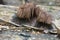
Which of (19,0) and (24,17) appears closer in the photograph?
(24,17)

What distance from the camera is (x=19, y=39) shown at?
3.43m

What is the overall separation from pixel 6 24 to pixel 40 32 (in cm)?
79

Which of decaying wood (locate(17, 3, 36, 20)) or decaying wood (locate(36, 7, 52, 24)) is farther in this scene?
decaying wood (locate(17, 3, 36, 20))

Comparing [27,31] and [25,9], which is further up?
[25,9]

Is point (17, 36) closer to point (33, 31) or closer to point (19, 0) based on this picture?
point (33, 31)

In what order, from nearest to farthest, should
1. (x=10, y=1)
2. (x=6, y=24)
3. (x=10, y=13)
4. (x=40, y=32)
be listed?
(x=40, y=32)
(x=6, y=24)
(x=10, y=13)
(x=10, y=1)

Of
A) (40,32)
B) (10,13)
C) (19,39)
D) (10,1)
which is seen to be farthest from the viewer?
(10,1)

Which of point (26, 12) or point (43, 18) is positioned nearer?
point (43, 18)

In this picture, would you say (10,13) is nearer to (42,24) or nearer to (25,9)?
(25,9)

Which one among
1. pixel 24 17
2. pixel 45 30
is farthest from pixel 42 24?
pixel 24 17

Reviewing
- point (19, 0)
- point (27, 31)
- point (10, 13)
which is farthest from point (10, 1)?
point (27, 31)

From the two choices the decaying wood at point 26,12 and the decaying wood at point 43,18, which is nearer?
the decaying wood at point 43,18

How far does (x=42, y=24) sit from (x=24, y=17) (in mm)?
451

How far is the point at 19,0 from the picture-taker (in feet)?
26.2
